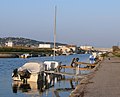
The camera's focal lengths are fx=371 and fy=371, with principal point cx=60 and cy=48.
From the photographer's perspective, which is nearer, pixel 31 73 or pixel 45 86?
pixel 45 86

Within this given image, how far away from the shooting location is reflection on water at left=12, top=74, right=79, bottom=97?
102 feet

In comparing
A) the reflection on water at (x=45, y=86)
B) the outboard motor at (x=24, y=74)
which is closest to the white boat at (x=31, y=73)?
the outboard motor at (x=24, y=74)

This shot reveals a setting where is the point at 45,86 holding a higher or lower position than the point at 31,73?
lower

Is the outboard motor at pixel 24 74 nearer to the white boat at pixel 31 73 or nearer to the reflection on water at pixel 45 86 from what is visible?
the white boat at pixel 31 73

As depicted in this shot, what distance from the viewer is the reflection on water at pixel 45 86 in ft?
102

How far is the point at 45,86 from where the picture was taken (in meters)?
35.2

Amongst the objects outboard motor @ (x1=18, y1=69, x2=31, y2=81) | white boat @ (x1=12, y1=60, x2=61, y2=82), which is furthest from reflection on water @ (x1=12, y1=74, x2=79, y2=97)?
outboard motor @ (x1=18, y1=69, x2=31, y2=81)

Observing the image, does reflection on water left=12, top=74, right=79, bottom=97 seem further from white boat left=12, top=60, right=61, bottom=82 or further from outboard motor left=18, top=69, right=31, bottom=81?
outboard motor left=18, top=69, right=31, bottom=81

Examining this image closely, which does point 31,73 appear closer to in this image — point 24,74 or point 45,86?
point 24,74

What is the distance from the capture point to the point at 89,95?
56.3 feet

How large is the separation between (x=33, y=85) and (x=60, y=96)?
8.70 m

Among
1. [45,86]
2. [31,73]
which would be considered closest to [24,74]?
[31,73]

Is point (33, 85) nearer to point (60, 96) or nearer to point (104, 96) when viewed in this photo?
point (60, 96)

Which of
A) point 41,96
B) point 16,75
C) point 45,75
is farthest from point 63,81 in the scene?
point 41,96
